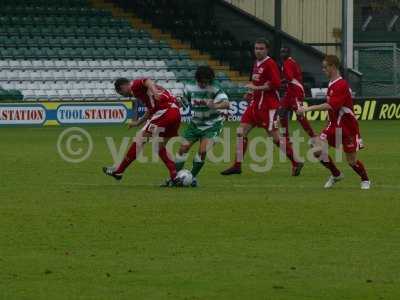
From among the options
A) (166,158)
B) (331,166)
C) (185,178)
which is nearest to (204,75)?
(166,158)

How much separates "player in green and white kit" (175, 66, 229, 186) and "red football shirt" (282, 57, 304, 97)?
15.0ft

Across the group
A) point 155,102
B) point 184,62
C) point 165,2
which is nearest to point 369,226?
point 155,102

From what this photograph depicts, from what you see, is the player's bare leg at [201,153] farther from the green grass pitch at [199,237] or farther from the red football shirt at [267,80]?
the red football shirt at [267,80]

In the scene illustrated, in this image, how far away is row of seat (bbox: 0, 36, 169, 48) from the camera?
43.8 metres

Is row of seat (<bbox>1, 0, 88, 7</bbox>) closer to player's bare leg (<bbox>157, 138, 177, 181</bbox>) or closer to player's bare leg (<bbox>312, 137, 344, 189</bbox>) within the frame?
player's bare leg (<bbox>157, 138, 177, 181</bbox>)

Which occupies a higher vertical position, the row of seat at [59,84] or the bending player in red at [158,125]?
the bending player in red at [158,125]

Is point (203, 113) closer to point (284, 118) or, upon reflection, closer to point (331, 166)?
point (331, 166)

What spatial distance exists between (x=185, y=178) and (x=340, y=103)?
2.48 metres

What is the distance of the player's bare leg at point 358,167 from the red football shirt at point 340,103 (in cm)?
42

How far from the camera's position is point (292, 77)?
23344mm

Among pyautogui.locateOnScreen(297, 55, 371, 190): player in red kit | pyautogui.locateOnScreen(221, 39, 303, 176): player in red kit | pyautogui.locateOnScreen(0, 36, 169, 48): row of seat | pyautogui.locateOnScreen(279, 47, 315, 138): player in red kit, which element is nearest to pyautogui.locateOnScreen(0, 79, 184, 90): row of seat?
pyautogui.locateOnScreen(0, 36, 169, 48): row of seat

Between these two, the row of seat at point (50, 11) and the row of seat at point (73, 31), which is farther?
the row of seat at point (50, 11)

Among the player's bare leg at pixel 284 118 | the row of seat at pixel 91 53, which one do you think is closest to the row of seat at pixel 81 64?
the row of seat at pixel 91 53

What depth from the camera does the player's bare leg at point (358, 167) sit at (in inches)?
702
